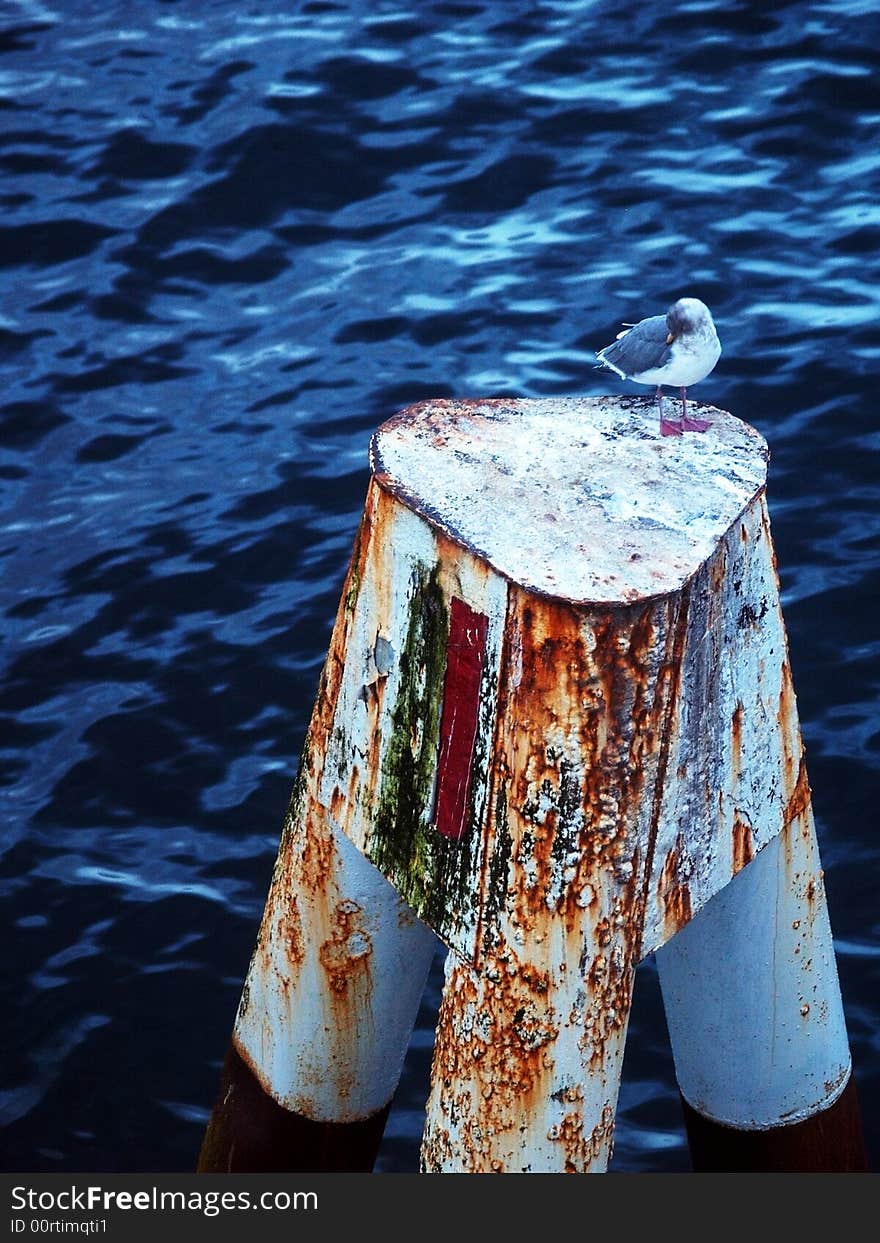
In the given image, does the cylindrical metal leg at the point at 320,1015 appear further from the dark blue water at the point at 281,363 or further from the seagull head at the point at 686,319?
the seagull head at the point at 686,319

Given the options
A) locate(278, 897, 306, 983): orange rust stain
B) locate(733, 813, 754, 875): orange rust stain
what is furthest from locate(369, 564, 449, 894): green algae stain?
locate(733, 813, 754, 875): orange rust stain

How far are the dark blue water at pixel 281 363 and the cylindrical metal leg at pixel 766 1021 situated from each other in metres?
1.28

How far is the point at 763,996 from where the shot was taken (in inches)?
188

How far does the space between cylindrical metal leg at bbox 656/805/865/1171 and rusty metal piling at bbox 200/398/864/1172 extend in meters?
0.01

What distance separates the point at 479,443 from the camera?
14.5ft

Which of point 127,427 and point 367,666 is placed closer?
point 367,666

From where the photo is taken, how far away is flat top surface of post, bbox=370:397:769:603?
12.6ft

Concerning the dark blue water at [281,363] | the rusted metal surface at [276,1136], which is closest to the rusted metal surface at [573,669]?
the rusted metal surface at [276,1136]

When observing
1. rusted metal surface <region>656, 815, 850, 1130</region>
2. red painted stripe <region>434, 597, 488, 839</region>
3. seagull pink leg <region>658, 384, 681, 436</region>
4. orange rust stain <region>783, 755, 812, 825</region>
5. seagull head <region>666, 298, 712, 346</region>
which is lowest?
rusted metal surface <region>656, 815, 850, 1130</region>

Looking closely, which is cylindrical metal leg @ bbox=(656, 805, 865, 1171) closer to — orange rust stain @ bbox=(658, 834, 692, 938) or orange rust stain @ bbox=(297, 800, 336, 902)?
orange rust stain @ bbox=(658, 834, 692, 938)

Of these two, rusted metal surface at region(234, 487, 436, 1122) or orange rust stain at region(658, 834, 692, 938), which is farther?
rusted metal surface at region(234, 487, 436, 1122)

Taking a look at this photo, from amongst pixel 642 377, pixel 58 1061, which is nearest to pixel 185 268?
pixel 58 1061

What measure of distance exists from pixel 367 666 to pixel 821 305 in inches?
277

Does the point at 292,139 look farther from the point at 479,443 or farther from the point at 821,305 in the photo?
the point at 479,443
